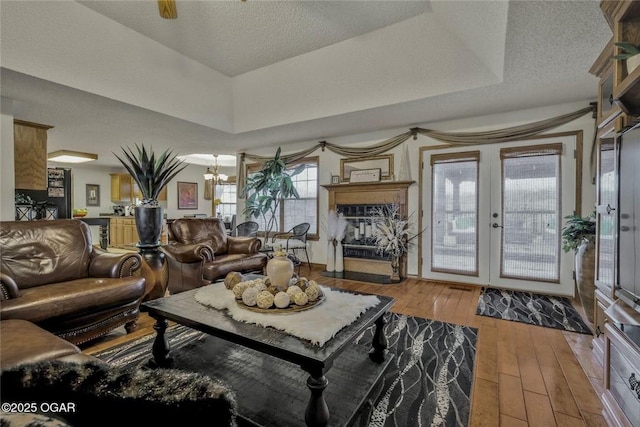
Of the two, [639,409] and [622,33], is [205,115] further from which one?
[639,409]

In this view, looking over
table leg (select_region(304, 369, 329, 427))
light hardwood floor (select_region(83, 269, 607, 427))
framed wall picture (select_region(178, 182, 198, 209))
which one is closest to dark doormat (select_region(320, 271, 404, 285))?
light hardwood floor (select_region(83, 269, 607, 427))

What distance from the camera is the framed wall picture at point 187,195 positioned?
31.4 ft

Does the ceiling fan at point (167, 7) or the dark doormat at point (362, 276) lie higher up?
the ceiling fan at point (167, 7)

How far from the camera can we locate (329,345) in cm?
140

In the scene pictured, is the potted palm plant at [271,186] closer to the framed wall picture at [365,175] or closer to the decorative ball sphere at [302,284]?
the framed wall picture at [365,175]

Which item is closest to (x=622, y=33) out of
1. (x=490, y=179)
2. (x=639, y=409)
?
(x=639, y=409)

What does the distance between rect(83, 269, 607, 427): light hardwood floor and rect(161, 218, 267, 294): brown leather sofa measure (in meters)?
0.71

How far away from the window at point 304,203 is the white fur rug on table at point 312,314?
376 cm

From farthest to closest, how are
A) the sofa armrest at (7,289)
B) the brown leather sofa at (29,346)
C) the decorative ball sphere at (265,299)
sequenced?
the sofa armrest at (7,289) → the decorative ball sphere at (265,299) → the brown leather sofa at (29,346)

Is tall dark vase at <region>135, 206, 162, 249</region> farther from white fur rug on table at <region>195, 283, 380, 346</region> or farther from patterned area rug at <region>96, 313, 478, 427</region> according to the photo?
white fur rug on table at <region>195, 283, 380, 346</region>

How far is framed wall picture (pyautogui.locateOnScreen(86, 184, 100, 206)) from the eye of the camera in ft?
28.9

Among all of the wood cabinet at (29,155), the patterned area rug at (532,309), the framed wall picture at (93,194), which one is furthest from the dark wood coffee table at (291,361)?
the framed wall picture at (93,194)

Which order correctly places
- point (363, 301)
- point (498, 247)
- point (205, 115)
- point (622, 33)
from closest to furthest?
point (622, 33)
point (363, 301)
point (498, 247)
point (205, 115)

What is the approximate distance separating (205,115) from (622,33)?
15.3 feet
